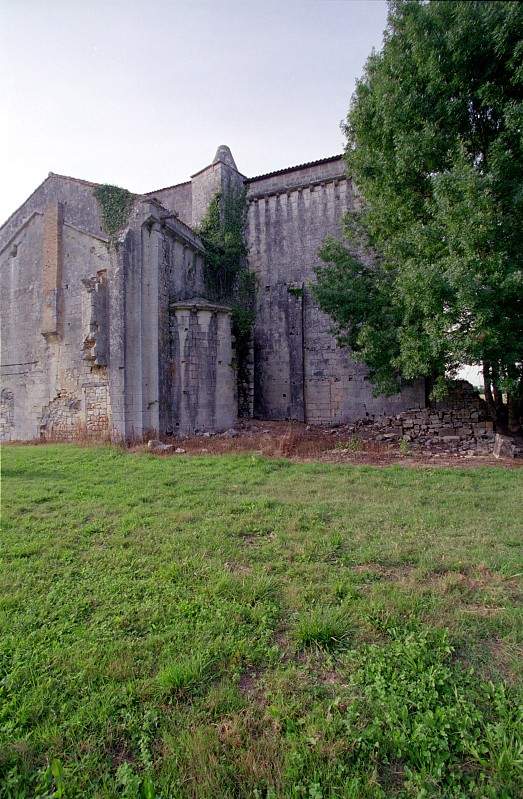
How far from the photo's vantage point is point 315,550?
4.38 m

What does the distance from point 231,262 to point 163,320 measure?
18.8 feet

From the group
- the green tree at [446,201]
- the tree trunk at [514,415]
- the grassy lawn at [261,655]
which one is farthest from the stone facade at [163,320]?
the grassy lawn at [261,655]

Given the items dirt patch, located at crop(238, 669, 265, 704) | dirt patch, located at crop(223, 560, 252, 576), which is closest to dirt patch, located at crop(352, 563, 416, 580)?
dirt patch, located at crop(223, 560, 252, 576)

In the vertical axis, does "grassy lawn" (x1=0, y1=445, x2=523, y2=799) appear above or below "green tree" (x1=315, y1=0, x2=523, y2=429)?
below

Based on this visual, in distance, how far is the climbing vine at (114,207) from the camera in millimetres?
14258

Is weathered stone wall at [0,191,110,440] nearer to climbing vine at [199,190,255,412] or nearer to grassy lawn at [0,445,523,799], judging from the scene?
climbing vine at [199,190,255,412]

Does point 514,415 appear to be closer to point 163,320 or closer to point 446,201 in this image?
point 446,201

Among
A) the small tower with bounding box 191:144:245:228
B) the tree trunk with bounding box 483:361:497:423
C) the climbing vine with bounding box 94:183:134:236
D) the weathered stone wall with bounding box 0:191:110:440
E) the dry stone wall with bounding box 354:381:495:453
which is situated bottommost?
the dry stone wall with bounding box 354:381:495:453

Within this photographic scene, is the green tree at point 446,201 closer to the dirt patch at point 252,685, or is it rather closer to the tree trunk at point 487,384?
the tree trunk at point 487,384

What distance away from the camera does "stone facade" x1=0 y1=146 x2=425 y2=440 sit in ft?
45.7

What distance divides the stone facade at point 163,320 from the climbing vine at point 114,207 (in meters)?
0.31

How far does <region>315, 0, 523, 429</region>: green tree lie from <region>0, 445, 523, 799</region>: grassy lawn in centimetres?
490

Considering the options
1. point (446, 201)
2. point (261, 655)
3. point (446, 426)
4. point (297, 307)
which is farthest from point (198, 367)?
point (261, 655)

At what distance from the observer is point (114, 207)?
47.2ft
